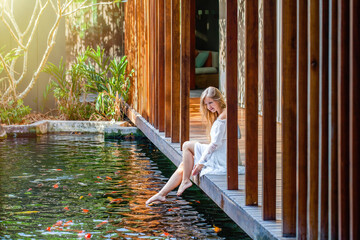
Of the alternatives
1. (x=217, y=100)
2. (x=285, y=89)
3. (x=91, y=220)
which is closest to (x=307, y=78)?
(x=285, y=89)

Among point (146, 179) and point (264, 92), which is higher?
point (264, 92)

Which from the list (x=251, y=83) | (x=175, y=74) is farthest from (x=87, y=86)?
(x=251, y=83)

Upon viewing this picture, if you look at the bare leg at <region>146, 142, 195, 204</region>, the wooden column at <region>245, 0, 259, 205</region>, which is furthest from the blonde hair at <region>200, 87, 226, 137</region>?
the wooden column at <region>245, 0, 259, 205</region>

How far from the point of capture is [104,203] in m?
5.75

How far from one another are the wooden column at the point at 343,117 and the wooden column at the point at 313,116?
0.80 feet

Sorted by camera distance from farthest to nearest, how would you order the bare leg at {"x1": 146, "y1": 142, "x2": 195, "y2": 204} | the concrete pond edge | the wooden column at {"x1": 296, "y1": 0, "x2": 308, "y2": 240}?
1. the concrete pond edge
2. the bare leg at {"x1": 146, "y1": 142, "x2": 195, "y2": 204}
3. the wooden column at {"x1": 296, "y1": 0, "x2": 308, "y2": 240}

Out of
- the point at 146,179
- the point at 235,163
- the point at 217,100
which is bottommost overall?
the point at 146,179

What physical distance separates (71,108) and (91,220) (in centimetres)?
574

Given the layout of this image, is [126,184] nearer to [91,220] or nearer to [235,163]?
[91,220]

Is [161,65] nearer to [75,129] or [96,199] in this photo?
[96,199]

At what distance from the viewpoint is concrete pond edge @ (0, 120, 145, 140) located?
9914mm

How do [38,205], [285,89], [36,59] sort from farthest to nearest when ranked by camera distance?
[36,59], [38,205], [285,89]

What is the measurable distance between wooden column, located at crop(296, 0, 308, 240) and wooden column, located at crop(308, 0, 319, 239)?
0.11m

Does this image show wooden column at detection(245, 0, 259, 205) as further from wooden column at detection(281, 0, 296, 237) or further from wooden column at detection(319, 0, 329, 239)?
wooden column at detection(319, 0, 329, 239)
